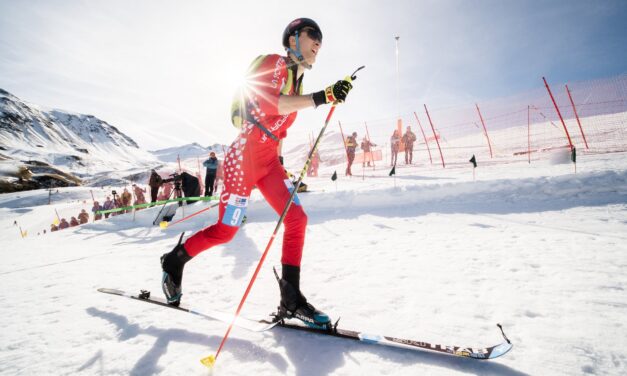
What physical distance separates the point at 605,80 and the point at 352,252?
73.8 feet

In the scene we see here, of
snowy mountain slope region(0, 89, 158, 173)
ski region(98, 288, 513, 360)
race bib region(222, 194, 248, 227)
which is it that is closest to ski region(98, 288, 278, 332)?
ski region(98, 288, 513, 360)

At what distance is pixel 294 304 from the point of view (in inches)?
87.4

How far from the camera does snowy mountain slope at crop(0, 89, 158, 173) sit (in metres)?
104

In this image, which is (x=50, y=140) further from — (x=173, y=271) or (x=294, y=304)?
(x=294, y=304)

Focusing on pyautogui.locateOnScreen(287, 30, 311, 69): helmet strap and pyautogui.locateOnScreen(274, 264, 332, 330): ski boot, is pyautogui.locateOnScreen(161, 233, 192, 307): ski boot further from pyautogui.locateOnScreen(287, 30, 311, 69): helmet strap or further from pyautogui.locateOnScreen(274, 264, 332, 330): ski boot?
pyautogui.locateOnScreen(287, 30, 311, 69): helmet strap

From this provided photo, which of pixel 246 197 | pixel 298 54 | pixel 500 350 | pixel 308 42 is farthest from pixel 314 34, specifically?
pixel 500 350

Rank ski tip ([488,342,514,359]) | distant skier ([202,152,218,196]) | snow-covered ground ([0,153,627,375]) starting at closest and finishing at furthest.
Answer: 1. ski tip ([488,342,514,359])
2. snow-covered ground ([0,153,627,375])
3. distant skier ([202,152,218,196])

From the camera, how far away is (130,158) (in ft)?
615

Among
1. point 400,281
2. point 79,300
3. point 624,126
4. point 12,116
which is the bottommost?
point 79,300

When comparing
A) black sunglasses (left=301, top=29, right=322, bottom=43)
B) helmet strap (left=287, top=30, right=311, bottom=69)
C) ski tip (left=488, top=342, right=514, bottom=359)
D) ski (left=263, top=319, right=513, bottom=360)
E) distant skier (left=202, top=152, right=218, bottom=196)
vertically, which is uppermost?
black sunglasses (left=301, top=29, right=322, bottom=43)

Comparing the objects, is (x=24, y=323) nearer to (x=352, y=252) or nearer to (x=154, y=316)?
(x=154, y=316)

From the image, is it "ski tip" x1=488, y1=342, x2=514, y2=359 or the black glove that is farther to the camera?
the black glove

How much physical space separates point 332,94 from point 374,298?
1.90 m

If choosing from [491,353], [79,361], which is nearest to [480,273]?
[491,353]
